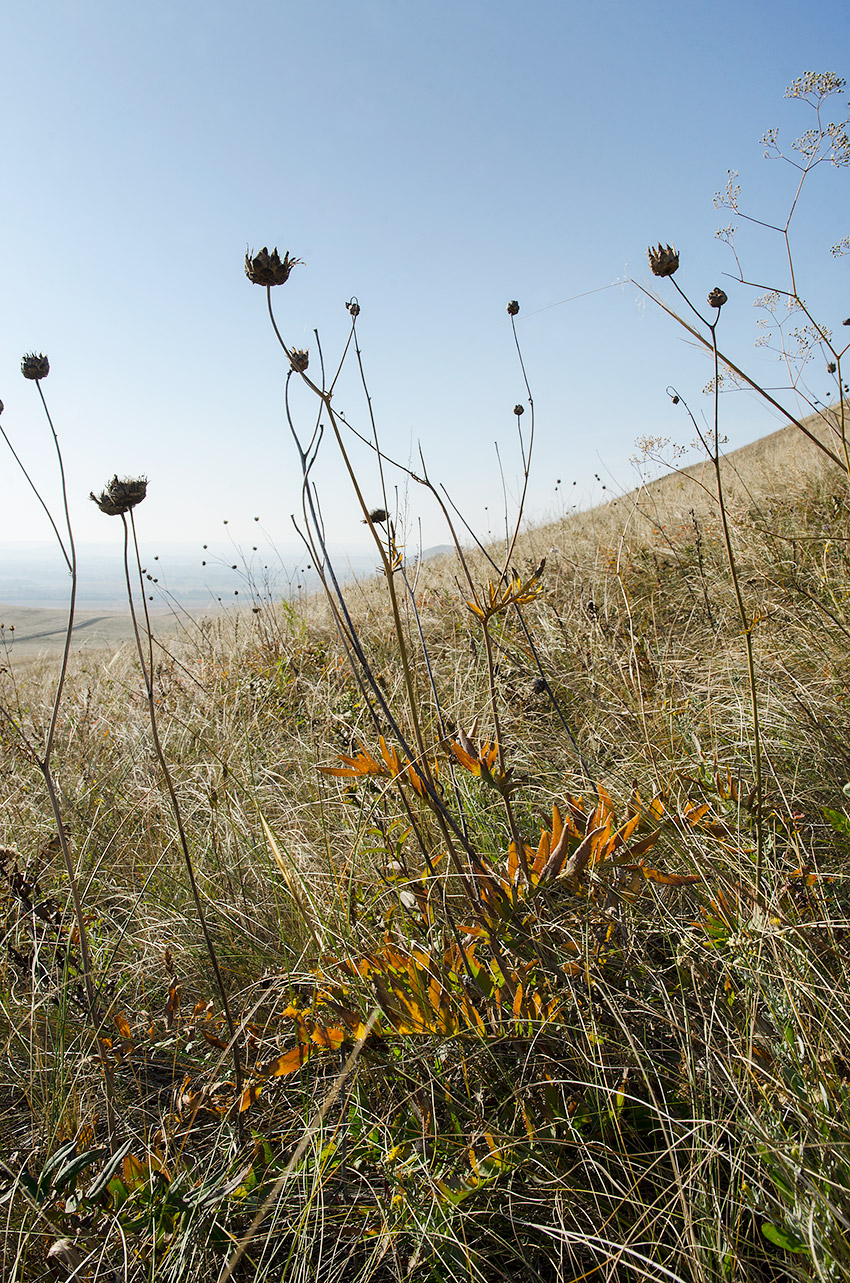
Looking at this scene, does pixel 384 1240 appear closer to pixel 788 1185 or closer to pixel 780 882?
pixel 788 1185

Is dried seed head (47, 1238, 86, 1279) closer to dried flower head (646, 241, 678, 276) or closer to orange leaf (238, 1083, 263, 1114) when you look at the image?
orange leaf (238, 1083, 263, 1114)

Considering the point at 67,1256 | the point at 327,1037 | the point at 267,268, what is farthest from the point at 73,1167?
the point at 267,268

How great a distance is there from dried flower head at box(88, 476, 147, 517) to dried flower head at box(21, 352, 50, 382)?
53 cm

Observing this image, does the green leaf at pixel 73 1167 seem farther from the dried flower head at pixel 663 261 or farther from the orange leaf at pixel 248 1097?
the dried flower head at pixel 663 261

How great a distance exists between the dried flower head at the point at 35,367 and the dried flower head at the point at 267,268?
865mm

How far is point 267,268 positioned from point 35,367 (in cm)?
90

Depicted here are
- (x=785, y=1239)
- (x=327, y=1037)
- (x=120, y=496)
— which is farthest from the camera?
(x=120, y=496)

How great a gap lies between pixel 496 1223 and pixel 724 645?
5.51 feet

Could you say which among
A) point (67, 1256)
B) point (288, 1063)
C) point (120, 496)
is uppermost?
point (120, 496)

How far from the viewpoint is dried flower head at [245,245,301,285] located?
3.11ft

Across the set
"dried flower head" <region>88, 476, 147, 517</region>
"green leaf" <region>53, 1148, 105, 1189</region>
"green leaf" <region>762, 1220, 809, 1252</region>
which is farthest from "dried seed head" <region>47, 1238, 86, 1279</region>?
"dried flower head" <region>88, 476, 147, 517</region>

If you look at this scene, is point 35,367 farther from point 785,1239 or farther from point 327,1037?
point 785,1239

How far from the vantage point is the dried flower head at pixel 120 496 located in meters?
1.20

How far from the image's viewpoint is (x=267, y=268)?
0.96 m
